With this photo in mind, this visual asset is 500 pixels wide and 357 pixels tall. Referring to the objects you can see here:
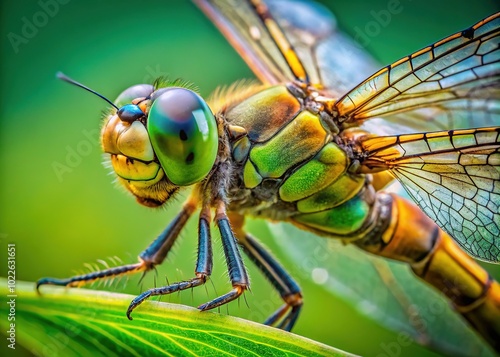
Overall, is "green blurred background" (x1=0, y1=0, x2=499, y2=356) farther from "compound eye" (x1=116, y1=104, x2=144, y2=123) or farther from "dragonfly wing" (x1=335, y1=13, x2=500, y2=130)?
"dragonfly wing" (x1=335, y1=13, x2=500, y2=130)

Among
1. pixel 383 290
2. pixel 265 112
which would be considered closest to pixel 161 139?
pixel 265 112

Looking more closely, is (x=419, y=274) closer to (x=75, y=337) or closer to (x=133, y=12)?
(x=75, y=337)

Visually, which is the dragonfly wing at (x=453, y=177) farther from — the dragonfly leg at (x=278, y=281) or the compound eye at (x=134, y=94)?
the compound eye at (x=134, y=94)

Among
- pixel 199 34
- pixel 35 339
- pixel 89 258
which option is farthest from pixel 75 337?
pixel 199 34

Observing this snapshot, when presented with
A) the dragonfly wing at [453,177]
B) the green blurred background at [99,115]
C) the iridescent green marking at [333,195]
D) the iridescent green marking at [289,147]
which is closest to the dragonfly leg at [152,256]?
the green blurred background at [99,115]

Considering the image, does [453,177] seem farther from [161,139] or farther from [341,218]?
[161,139]

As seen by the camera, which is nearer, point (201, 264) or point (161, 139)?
point (161, 139)
